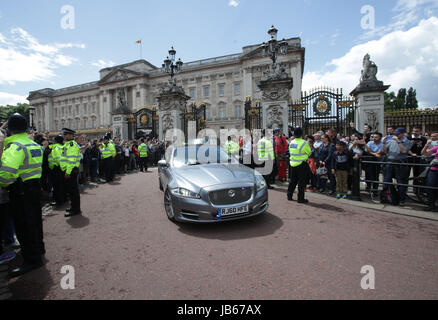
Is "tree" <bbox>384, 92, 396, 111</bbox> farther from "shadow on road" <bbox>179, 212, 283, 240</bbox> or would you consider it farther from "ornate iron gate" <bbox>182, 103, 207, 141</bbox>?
"shadow on road" <bbox>179, 212, 283, 240</bbox>

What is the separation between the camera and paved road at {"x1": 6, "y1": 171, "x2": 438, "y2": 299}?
253 centimetres

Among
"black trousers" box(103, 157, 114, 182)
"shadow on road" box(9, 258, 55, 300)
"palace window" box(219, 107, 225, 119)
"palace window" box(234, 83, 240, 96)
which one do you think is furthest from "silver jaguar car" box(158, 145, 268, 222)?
"palace window" box(234, 83, 240, 96)

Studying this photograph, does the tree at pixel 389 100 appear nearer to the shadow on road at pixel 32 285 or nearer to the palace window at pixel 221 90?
the palace window at pixel 221 90

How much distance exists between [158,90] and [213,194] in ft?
159

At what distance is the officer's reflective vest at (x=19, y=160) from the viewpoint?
2992 mm

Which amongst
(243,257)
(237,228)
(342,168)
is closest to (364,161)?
(342,168)

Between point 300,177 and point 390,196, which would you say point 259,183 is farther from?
point 390,196

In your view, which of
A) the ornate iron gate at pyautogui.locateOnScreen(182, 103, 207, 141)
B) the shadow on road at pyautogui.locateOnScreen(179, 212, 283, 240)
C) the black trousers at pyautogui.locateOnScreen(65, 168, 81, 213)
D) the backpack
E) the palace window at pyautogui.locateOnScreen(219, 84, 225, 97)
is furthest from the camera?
the palace window at pyautogui.locateOnScreen(219, 84, 225, 97)

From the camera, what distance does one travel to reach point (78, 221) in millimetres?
5113

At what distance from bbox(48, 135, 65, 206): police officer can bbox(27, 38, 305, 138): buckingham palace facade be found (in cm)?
3340

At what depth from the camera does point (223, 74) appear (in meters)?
51.9

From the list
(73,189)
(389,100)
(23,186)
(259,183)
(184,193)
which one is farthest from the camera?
(389,100)

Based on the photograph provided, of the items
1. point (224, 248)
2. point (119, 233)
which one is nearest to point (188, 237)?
point (224, 248)
